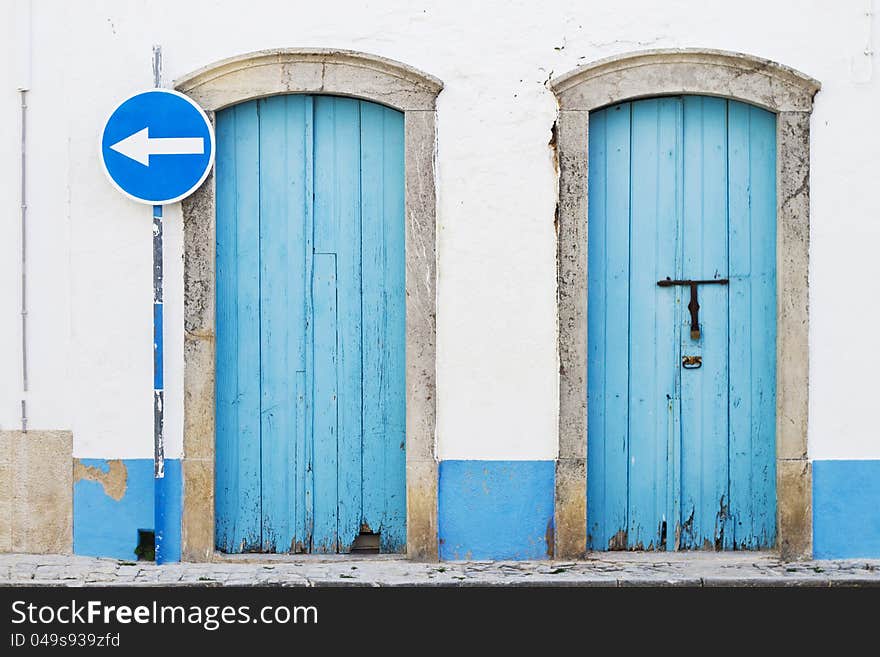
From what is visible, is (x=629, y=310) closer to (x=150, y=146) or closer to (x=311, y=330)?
(x=311, y=330)

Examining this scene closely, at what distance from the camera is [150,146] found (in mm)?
7430

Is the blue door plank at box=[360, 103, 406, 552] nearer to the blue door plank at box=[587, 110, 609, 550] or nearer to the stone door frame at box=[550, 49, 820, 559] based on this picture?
the stone door frame at box=[550, 49, 820, 559]

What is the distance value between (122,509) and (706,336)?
3651 millimetres

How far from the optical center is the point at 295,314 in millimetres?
7766

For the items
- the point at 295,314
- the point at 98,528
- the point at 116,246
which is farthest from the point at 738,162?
the point at 98,528

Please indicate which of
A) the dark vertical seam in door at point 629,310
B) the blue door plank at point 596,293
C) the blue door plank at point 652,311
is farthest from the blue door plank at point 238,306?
the blue door plank at point 652,311

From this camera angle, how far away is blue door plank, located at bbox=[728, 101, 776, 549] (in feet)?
25.3

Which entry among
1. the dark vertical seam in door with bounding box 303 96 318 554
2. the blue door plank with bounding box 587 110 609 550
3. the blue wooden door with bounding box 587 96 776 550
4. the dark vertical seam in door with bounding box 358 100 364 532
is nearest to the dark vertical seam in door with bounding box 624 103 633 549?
the blue wooden door with bounding box 587 96 776 550

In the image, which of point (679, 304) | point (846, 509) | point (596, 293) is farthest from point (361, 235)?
point (846, 509)

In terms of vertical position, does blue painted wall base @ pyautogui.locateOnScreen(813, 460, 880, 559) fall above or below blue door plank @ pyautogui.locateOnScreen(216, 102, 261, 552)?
below

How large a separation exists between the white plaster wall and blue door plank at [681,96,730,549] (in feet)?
1.67

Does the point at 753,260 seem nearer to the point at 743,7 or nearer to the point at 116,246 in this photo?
the point at 743,7

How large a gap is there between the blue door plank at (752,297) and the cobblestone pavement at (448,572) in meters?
0.54

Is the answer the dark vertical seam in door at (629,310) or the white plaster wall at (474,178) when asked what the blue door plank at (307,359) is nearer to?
the white plaster wall at (474,178)
